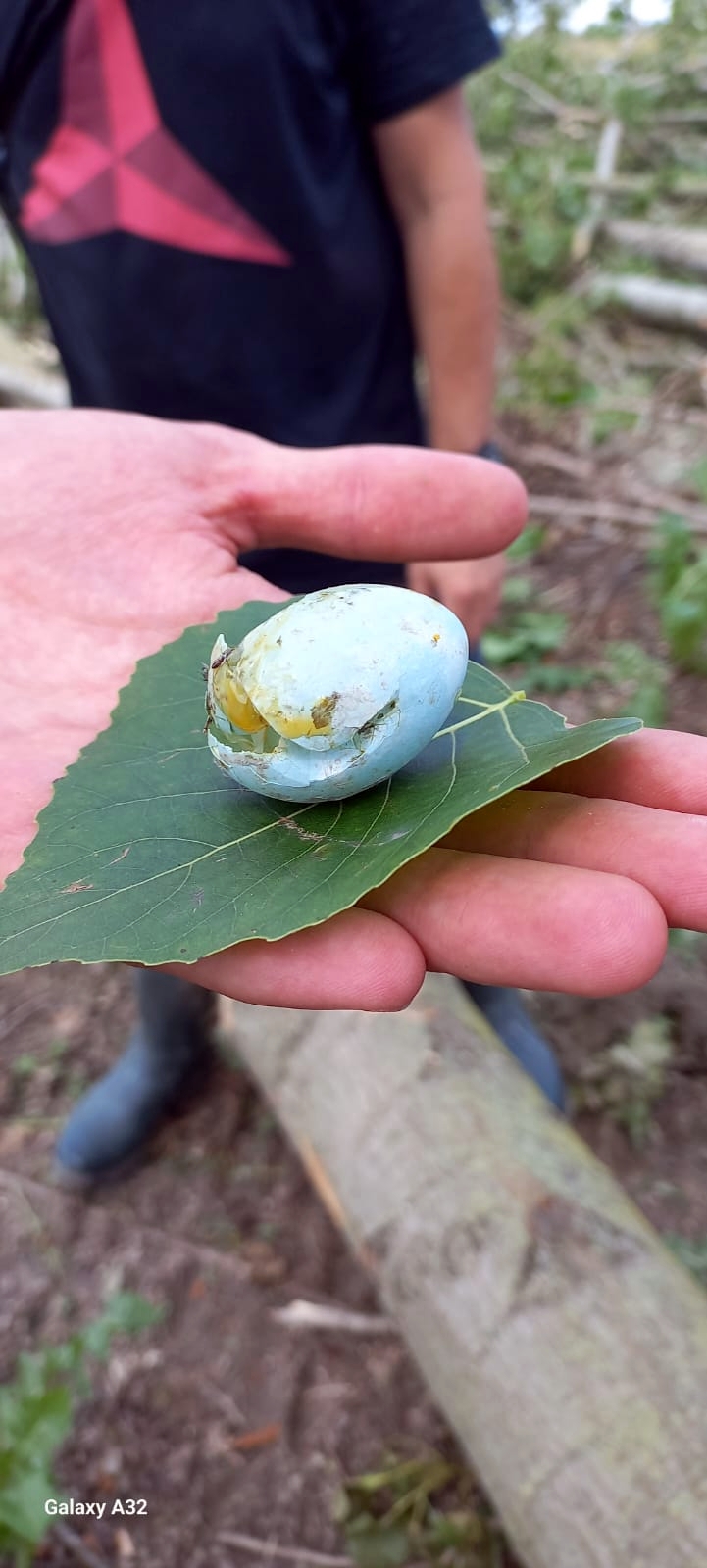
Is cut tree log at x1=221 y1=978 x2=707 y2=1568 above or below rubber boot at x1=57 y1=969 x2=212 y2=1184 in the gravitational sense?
above

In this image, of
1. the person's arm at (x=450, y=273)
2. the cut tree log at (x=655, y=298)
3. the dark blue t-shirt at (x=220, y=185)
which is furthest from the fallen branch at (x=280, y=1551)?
the cut tree log at (x=655, y=298)

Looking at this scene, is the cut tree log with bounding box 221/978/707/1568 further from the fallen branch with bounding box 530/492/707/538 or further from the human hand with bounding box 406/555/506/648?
the fallen branch with bounding box 530/492/707/538

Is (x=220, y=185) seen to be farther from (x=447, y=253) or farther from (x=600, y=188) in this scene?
(x=600, y=188)

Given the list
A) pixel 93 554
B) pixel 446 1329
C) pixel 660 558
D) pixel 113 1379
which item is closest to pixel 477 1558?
pixel 446 1329

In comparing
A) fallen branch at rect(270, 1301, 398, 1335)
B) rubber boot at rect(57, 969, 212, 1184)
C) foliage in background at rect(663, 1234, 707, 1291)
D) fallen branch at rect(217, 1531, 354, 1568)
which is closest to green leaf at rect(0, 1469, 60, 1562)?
fallen branch at rect(217, 1531, 354, 1568)

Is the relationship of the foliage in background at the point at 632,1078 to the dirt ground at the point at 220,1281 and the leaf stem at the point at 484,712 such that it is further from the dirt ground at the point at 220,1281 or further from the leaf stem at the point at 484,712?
the leaf stem at the point at 484,712

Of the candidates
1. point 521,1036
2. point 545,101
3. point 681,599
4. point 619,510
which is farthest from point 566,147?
point 521,1036

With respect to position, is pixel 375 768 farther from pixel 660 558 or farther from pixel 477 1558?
pixel 660 558
